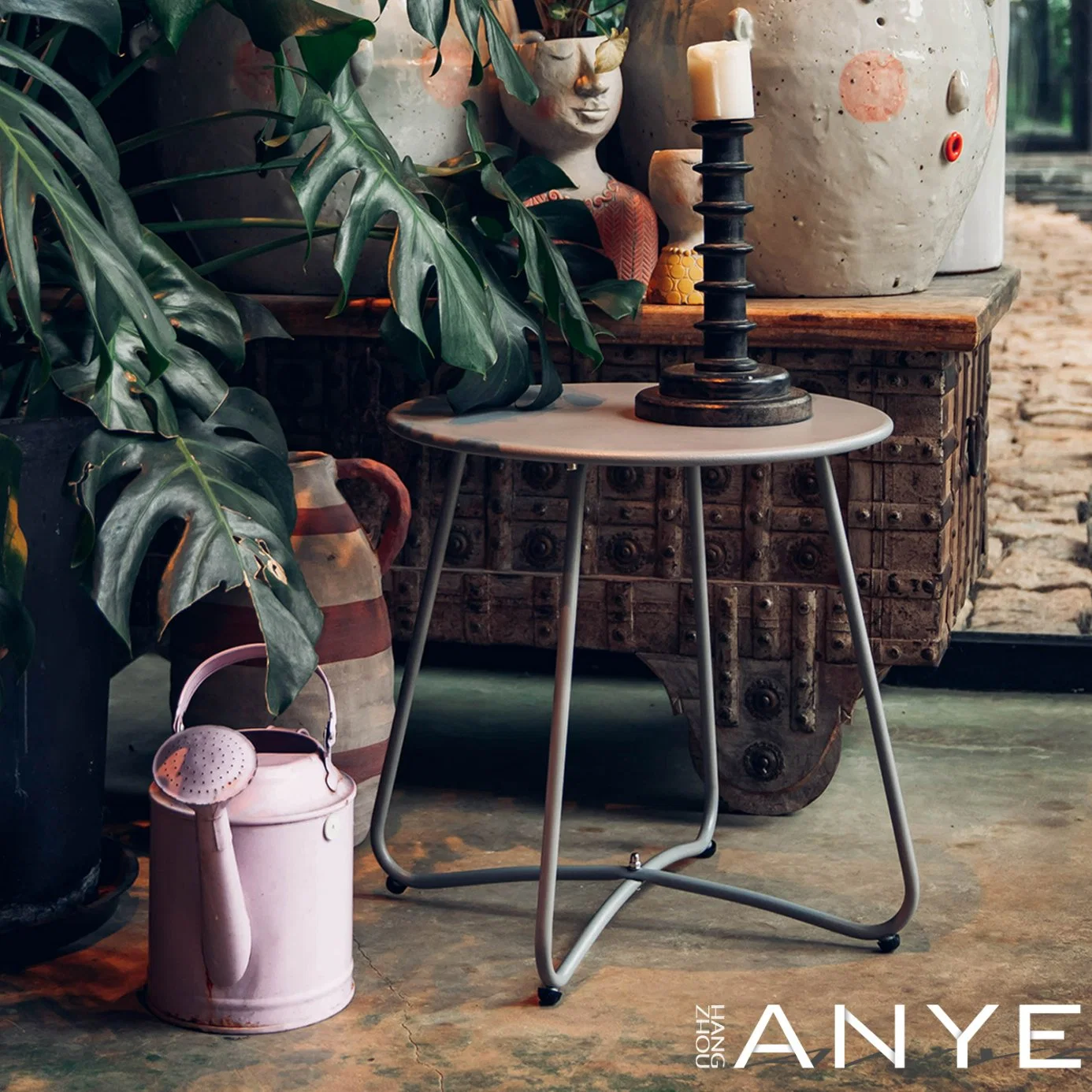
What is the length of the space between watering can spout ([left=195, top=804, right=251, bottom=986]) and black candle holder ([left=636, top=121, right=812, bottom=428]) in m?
0.63

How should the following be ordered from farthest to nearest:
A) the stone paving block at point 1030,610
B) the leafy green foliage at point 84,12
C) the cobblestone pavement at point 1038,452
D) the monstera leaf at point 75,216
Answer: the stone paving block at point 1030,610 < the cobblestone pavement at point 1038,452 < the leafy green foliage at point 84,12 < the monstera leaf at point 75,216

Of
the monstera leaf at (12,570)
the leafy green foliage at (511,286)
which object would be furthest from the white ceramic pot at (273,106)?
the monstera leaf at (12,570)

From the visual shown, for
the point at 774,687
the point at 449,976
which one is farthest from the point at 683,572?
the point at 449,976

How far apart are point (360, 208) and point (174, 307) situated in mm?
226

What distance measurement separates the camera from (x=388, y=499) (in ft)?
7.34

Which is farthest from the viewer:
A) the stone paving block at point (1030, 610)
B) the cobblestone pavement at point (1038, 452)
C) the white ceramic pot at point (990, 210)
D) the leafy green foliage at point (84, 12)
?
the stone paving block at point (1030, 610)

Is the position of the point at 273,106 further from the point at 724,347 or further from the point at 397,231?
the point at 724,347

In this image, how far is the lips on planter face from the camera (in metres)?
2.22

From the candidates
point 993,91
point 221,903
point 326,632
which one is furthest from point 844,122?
point 221,903

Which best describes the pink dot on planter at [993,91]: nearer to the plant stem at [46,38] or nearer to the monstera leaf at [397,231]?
the monstera leaf at [397,231]

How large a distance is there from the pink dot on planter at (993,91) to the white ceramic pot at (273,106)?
0.66 meters

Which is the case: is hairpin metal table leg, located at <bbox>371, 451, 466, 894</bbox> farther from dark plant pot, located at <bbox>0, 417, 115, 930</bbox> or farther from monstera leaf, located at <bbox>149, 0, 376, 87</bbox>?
monstera leaf, located at <bbox>149, 0, 376, 87</bbox>

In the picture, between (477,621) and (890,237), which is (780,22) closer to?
(890,237)

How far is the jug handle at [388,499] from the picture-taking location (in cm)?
217
